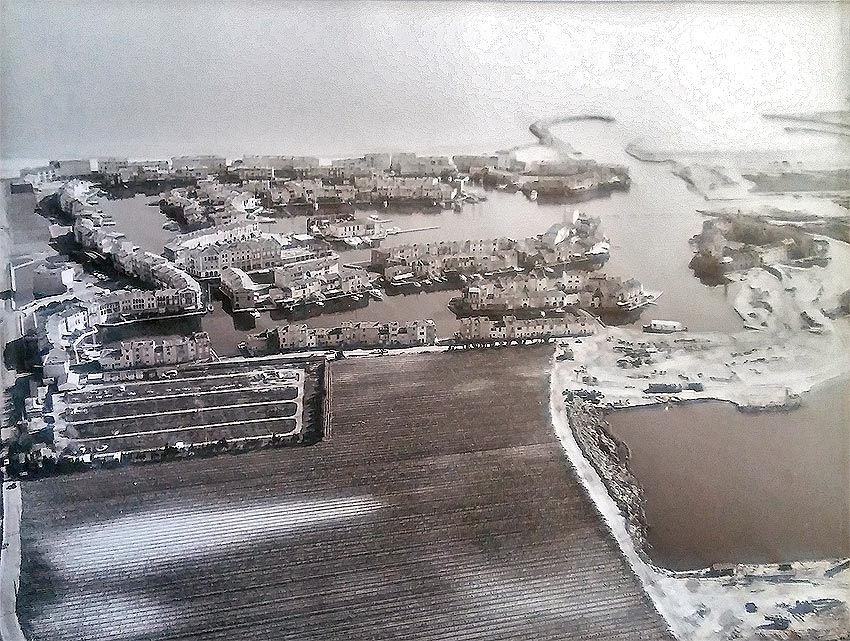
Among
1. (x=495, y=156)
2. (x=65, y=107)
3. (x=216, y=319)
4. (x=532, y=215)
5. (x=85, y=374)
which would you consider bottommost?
(x=85, y=374)

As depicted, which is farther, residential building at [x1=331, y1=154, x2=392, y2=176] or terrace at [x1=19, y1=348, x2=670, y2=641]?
residential building at [x1=331, y1=154, x2=392, y2=176]

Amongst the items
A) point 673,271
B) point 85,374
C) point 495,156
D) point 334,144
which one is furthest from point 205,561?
point 673,271

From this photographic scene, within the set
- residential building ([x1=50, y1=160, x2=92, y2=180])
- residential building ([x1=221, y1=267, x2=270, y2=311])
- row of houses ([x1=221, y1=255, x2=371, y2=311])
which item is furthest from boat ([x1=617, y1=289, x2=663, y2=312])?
residential building ([x1=50, y1=160, x2=92, y2=180])

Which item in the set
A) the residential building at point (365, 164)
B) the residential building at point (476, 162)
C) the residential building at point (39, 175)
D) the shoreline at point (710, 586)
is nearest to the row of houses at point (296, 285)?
the residential building at point (365, 164)

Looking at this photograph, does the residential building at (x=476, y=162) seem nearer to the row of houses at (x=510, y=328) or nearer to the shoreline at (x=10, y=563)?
the row of houses at (x=510, y=328)

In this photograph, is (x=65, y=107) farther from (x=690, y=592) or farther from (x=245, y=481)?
(x=690, y=592)

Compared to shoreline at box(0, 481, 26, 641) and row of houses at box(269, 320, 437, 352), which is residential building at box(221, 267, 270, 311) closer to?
row of houses at box(269, 320, 437, 352)
